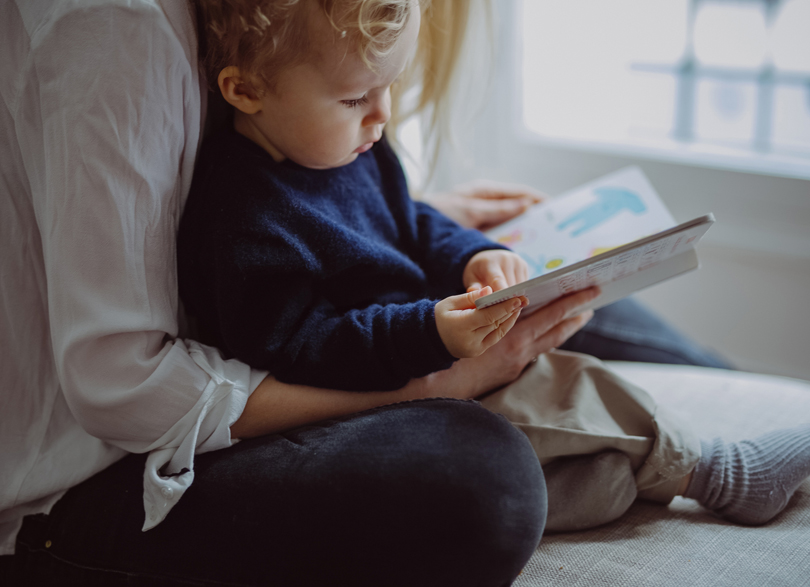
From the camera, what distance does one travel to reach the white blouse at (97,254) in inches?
22.5

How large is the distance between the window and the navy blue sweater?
0.86m

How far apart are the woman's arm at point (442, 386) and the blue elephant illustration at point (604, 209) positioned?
6.2 inches

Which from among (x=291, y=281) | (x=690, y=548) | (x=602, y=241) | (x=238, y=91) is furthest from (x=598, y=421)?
(x=238, y=91)

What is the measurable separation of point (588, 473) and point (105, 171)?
0.56m

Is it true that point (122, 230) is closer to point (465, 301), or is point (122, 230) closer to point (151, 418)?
point (151, 418)

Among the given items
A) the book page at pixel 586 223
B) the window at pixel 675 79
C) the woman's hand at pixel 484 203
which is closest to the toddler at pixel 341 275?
the book page at pixel 586 223

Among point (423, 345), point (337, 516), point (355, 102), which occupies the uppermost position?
point (355, 102)

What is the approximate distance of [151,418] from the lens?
627 mm

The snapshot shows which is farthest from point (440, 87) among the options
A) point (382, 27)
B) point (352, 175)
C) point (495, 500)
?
point (495, 500)


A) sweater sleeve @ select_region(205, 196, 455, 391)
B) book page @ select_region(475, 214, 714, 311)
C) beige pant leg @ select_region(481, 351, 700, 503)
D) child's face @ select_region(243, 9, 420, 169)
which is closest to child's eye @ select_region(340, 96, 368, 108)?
child's face @ select_region(243, 9, 420, 169)

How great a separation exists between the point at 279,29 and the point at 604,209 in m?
0.54

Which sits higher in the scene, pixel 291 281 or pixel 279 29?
pixel 279 29

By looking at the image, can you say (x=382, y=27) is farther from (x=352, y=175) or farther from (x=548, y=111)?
(x=548, y=111)

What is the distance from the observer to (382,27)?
24.2 inches
